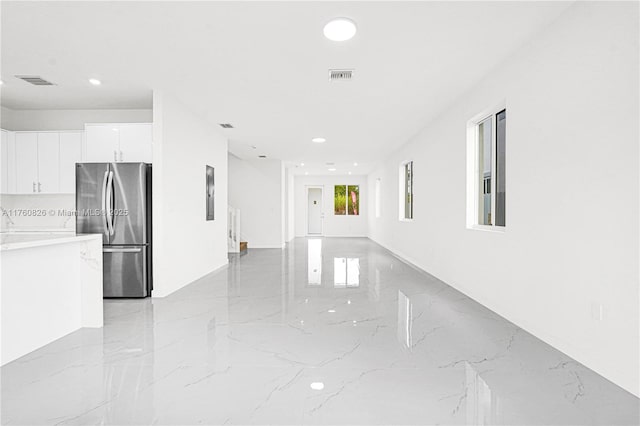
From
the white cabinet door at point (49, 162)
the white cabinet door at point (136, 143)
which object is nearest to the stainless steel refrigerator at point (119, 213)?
the white cabinet door at point (136, 143)

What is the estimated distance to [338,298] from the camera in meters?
4.39

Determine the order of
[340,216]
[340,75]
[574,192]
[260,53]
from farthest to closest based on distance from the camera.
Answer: [340,216]
[340,75]
[260,53]
[574,192]

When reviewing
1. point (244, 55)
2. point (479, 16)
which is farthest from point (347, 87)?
point (479, 16)

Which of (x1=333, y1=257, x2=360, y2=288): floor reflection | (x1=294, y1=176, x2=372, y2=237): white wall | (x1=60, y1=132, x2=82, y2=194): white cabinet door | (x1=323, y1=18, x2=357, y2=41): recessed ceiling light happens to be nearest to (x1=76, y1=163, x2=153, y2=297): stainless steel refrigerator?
(x1=60, y1=132, x2=82, y2=194): white cabinet door

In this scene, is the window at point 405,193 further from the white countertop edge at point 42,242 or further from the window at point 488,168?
the white countertop edge at point 42,242

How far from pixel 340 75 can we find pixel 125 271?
342cm

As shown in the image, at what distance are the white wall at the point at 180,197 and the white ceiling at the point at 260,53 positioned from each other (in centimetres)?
34

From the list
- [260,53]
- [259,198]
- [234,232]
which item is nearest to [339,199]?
[259,198]

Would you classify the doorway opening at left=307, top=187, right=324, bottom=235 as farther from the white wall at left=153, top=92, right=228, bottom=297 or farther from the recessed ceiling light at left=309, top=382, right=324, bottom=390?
the recessed ceiling light at left=309, top=382, right=324, bottom=390

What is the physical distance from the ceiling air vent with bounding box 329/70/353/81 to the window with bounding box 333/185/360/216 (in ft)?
36.0

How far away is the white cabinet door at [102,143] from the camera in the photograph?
4.69 m

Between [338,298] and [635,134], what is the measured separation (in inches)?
124

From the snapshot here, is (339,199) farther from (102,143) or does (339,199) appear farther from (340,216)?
(102,143)

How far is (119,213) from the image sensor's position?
14.4 feet
